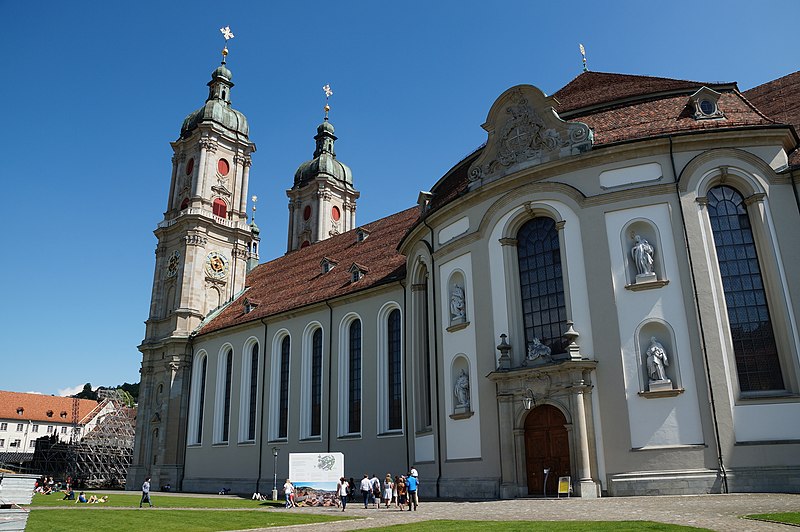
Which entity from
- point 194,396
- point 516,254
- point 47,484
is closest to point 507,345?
point 516,254

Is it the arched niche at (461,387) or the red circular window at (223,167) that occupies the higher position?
the red circular window at (223,167)

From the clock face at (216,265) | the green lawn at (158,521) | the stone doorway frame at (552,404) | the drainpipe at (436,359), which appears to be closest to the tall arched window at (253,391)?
the clock face at (216,265)

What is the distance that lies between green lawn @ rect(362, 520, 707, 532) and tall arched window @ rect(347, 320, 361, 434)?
63.6ft

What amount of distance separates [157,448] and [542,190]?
34.9 m

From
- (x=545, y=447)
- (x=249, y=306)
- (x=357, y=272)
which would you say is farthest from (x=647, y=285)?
(x=249, y=306)

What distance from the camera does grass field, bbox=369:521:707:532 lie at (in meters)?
12.1

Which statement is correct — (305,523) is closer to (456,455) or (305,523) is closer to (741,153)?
(456,455)

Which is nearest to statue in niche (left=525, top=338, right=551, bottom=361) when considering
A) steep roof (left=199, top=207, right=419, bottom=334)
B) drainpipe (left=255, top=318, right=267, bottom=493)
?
steep roof (left=199, top=207, right=419, bottom=334)

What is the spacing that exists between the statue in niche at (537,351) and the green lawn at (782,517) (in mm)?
9992

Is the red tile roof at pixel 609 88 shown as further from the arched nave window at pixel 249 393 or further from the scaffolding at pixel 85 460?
the scaffolding at pixel 85 460

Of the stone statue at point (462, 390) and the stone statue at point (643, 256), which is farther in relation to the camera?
the stone statue at point (462, 390)

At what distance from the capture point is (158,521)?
59.5ft

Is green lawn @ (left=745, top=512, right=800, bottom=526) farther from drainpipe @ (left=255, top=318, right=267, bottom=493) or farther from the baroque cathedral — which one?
drainpipe @ (left=255, top=318, right=267, bottom=493)

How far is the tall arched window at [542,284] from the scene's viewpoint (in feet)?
77.6
